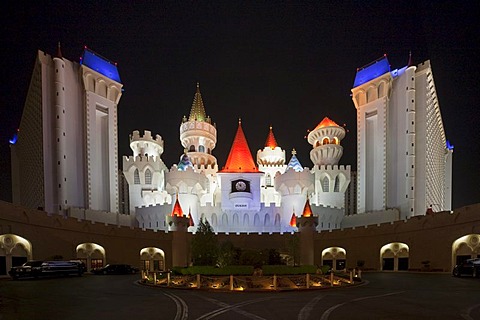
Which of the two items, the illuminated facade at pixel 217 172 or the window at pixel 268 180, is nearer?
the illuminated facade at pixel 217 172

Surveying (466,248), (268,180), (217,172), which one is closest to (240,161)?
(217,172)

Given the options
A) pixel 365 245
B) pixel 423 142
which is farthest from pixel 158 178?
pixel 423 142

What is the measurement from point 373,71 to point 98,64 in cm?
3597

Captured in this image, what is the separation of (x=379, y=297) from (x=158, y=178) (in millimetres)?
34083

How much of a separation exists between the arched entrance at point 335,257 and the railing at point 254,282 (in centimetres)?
1508

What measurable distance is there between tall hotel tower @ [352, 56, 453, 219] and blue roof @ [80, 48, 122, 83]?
3296 centimetres

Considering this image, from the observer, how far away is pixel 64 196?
33812 mm

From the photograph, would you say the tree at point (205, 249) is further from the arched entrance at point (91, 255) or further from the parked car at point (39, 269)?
the arched entrance at point (91, 255)

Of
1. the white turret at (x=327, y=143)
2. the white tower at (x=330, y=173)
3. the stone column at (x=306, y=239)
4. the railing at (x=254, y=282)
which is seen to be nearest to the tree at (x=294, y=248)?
the stone column at (x=306, y=239)

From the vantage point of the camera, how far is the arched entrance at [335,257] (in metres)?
30.3

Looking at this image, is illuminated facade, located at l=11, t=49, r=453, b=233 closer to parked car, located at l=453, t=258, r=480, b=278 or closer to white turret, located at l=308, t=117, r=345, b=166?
white turret, located at l=308, t=117, r=345, b=166

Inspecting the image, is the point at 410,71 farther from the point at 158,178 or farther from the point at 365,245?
the point at 158,178

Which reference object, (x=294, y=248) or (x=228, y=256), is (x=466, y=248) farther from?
A: (x=228, y=256)

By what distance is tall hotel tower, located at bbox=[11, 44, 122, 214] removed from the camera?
3412 centimetres
